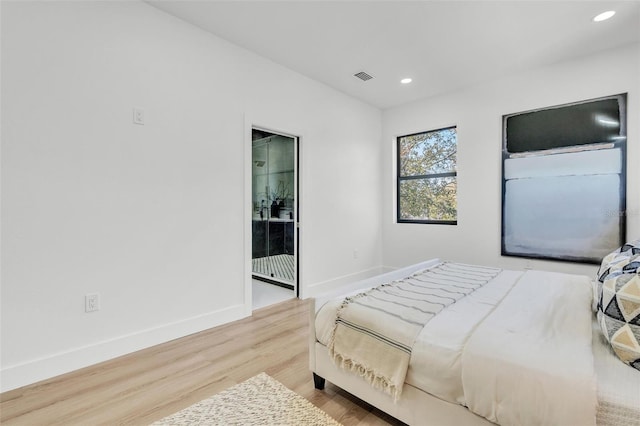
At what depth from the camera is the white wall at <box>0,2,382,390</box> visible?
1.88 meters

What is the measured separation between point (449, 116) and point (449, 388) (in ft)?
12.7

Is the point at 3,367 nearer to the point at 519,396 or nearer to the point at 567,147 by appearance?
the point at 519,396

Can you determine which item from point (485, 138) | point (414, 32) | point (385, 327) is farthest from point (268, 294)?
point (485, 138)

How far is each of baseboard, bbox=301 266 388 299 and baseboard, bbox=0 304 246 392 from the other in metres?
1.18

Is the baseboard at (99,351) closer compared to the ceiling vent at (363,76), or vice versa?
the baseboard at (99,351)

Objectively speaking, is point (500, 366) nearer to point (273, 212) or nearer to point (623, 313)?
point (623, 313)

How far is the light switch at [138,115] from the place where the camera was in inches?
92.0

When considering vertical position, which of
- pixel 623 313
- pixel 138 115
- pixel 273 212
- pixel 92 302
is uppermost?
pixel 138 115

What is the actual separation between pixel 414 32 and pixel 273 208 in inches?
128

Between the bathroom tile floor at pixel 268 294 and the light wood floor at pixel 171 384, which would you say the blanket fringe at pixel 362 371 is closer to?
the light wood floor at pixel 171 384

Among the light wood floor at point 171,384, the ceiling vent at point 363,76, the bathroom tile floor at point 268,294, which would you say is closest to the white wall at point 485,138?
the ceiling vent at point 363,76

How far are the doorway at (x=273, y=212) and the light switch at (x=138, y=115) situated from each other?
189cm

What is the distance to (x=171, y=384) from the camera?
6.23 feet

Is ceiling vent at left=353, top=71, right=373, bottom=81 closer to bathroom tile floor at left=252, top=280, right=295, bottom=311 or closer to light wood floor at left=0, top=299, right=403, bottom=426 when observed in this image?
bathroom tile floor at left=252, top=280, right=295, bottom=311
